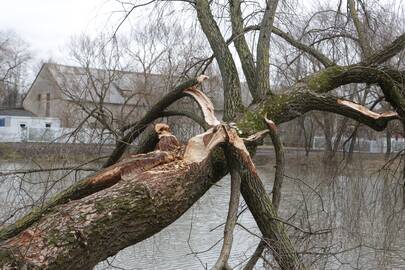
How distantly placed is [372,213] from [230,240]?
12.6 ft

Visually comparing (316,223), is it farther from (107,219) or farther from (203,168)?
(107,219)

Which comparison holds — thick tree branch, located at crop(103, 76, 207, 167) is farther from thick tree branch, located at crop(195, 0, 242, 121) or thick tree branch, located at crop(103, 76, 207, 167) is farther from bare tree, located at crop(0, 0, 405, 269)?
thick tree branch, located at crop(195, 0, 242, 121)

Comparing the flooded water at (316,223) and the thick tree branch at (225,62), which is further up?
the thick tree branch at (225,62)

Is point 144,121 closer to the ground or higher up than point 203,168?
higher up

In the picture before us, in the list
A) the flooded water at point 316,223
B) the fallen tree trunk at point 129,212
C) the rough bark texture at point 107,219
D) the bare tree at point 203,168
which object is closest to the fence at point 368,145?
the flooded water at point 316,223

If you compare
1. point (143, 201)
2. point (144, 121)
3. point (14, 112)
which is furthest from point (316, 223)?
point (14, 112)

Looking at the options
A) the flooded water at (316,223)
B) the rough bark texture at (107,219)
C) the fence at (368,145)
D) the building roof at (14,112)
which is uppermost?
the building roof at (14,112)

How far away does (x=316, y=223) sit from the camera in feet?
22.8

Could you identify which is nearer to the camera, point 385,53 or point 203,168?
point 203,168

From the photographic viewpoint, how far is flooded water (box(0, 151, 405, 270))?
5730 mm

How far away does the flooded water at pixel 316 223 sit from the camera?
5.73m

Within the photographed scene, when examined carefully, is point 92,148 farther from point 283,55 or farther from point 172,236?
point 172,236

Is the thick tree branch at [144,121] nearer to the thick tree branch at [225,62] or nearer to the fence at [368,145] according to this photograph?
the thick tree branch at [225,62]

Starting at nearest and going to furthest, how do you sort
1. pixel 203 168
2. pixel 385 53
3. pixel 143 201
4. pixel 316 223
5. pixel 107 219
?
1. pixel 107 219
2. pixel 143 201
3. pixel 203 168
4. pixel 385 53
5. pixel 316 223
